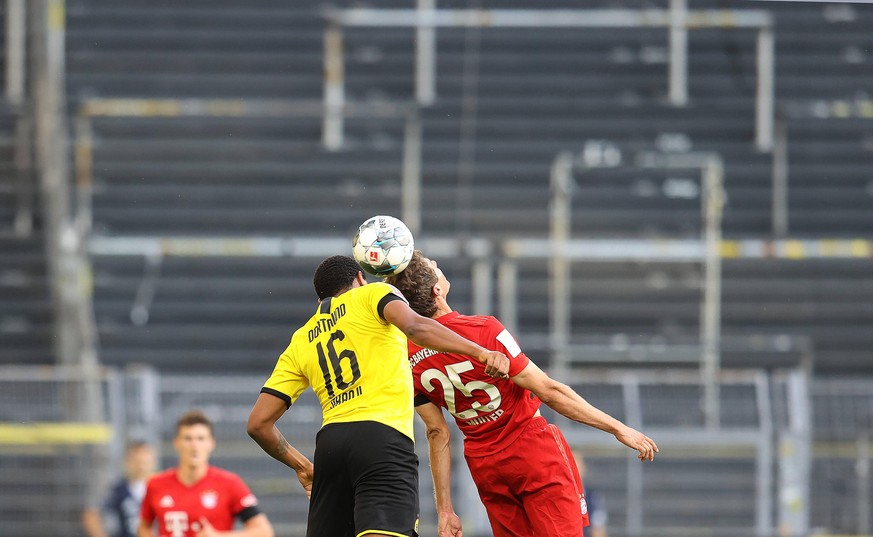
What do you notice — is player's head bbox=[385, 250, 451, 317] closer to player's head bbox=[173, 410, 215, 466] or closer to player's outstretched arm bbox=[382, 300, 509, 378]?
player's outstretched arm bbox=[382, 300, 509, 378]

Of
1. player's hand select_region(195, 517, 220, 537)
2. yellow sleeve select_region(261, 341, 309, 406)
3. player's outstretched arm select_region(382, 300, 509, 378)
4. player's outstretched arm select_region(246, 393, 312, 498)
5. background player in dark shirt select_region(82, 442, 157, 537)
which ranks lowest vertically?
background player in dark shirt select_region(82, 442, 157, 537)

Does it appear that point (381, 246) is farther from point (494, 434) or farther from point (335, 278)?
point (494, 434)

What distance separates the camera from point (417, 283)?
6.55 meters

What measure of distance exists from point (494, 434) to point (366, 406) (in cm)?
93

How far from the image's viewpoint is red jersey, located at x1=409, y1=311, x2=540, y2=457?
21.4 ft

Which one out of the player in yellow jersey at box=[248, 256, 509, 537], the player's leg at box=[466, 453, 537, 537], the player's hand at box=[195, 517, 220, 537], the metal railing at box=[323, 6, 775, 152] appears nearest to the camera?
the player in yellow jersey at box=[248, 256, 509, 537]

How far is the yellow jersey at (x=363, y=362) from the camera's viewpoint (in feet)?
20.0

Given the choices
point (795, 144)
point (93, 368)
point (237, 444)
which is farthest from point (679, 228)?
point (93, 368)

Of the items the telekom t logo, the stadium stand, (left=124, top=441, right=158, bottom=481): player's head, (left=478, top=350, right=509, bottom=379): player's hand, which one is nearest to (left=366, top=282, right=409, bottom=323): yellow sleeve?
(left=478, top=350, right=509, bottom=379): player's hand

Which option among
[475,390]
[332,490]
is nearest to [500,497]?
[475,390]

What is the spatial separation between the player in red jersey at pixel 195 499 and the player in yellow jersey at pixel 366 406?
2312mm

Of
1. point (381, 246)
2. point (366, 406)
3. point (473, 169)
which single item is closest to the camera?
point (366, 406)

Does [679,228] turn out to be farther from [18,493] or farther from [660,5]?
[18,493]

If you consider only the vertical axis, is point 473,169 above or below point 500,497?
above
